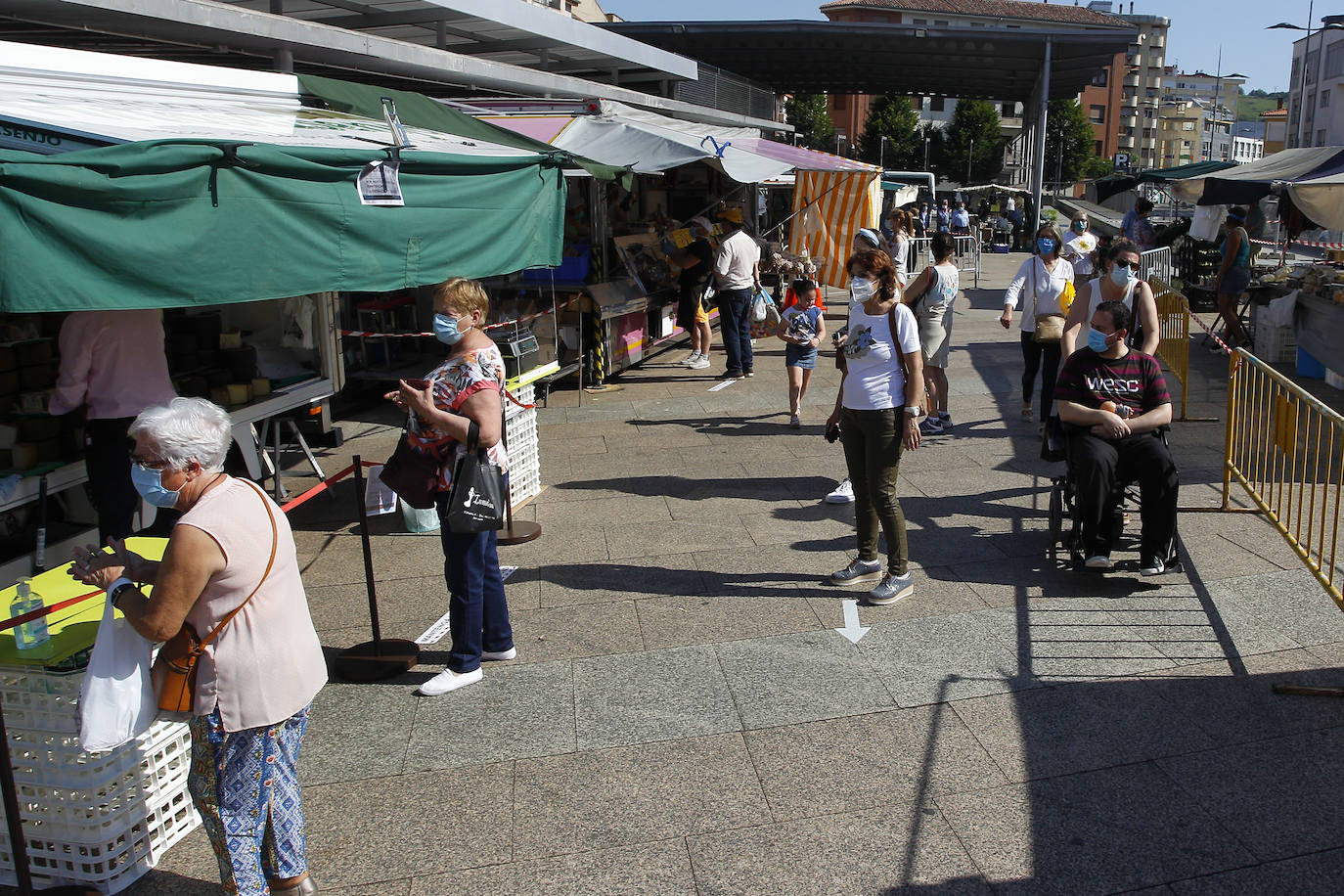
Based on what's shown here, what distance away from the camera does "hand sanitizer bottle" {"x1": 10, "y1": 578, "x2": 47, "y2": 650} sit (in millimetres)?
3311

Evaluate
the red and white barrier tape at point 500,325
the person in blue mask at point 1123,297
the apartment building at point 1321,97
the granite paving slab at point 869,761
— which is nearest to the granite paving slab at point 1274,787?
the granite paving slab at point 869,761

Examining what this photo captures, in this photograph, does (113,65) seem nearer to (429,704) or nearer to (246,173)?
(246,173)

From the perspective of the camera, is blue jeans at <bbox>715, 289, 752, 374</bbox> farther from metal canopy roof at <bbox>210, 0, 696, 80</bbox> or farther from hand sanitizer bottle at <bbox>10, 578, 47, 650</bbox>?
hand sanitizer bottle at <bbox>10, 578, 47, 650</bbox>

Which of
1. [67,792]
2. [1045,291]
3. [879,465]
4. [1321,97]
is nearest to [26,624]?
[67,792]

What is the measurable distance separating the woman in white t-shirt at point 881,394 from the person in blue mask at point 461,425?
1.95 meters

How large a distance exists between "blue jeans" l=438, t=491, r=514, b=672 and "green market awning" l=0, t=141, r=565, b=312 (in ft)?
4.27

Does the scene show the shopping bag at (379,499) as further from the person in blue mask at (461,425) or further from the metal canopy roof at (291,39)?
the metal canopy roof at (291,39)

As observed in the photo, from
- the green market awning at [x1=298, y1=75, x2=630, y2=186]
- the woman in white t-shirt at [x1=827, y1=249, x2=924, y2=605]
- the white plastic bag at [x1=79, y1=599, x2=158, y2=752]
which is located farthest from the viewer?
the green market awning at [x1=298, y1=75, x2=630, y2=186]

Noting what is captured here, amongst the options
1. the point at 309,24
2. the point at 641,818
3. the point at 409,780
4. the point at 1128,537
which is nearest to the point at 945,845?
the point at 641,818

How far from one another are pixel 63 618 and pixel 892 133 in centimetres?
7009

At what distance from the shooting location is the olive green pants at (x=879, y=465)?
539 cm

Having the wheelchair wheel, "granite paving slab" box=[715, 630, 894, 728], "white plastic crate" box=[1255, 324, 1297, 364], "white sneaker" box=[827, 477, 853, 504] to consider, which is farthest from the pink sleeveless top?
"white plastic crate" box=[1255, 324, 1297, 364]

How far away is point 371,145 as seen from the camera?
18.0 ft

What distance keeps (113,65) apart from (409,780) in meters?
4.41
